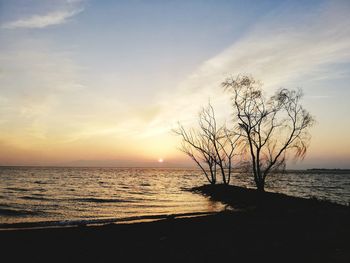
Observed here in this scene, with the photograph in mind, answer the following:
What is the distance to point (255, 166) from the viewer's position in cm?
3484

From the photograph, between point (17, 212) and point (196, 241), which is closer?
point (196, 241)

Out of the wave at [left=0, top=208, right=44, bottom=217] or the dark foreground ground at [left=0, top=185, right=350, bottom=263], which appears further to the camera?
the wave at [left=0, top=208, right=44, bottom=217]

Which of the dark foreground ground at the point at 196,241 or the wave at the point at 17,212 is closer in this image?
the dark foreground ground at the point at 196,241

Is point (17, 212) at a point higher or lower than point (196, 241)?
lower

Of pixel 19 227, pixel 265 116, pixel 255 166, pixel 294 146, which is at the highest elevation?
pixel 265 116

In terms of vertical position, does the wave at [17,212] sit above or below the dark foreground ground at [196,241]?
below

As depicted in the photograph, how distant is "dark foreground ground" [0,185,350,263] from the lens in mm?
10336

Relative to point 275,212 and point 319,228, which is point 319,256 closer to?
point 319,228

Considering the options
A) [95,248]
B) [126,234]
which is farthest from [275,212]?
[95,248]

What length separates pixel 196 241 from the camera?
12453 mm

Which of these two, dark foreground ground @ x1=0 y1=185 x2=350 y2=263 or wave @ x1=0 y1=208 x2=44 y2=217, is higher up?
dark foreground ground @ x1=0 y1=185 x2=350 y2=263

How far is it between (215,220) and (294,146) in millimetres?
A: 20234

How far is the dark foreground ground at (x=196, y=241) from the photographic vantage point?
10.3 m

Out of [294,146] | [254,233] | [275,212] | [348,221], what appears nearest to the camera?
[254,233]
